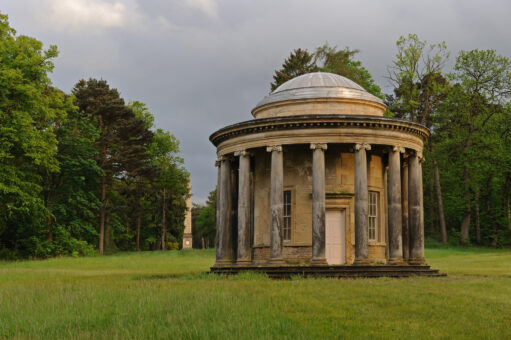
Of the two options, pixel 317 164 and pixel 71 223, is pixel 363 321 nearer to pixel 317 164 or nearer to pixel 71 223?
pixel 317 164

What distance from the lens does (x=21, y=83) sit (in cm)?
3969

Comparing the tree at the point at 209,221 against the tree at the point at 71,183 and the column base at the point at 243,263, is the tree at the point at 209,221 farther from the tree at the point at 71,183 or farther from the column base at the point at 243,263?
→ the column base at the point at 243,263

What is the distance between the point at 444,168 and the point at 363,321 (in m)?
48.3

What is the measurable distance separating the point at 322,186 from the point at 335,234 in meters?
2.90

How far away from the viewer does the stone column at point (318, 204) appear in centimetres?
2275

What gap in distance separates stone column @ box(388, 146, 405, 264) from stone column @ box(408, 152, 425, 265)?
5.34 ft

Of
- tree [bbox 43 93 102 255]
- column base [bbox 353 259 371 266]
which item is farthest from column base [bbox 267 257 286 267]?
tree [bbox 43 93 102 255]

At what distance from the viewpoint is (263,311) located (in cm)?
1252

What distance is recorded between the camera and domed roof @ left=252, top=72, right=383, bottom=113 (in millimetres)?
25906

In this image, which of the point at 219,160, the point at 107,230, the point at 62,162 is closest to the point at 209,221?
the point at 107,230

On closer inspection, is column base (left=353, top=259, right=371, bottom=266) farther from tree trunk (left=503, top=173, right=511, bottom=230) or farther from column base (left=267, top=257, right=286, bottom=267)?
tree trunk (left=503, top=173, right=511, bottom=230)

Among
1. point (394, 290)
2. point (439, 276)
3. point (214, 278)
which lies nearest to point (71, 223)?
point (214, 278)

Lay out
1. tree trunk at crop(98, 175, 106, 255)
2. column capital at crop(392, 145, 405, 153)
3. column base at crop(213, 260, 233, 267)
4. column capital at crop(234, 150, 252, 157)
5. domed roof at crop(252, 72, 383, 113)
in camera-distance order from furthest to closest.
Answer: tree trunk at crop(98, 175, 106, 255) → domed roof at crop(252, 72, 383, 113) → column base at crop(213, 260, 233, 267) → column capital at crop(234, 150, 252, 157) → column capital at crop(392, 145, 405, 153)

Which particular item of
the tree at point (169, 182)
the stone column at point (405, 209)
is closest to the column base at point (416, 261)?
the stone column at point (405, 209)
